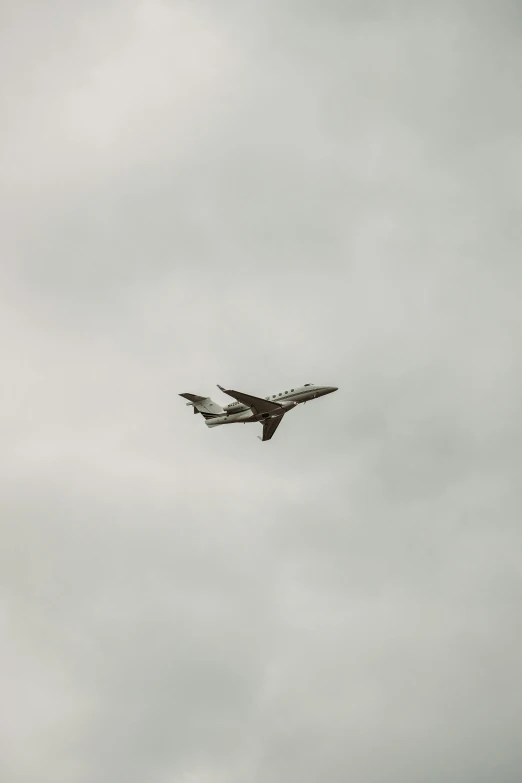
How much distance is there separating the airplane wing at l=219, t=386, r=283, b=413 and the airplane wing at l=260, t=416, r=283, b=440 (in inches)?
269

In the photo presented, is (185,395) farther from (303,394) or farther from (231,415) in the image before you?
(303,394)

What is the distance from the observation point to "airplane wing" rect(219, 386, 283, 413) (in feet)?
543

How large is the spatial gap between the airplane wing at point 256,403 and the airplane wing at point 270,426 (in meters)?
6.83

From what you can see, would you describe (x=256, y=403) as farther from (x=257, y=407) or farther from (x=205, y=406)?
(x=205, y=406)

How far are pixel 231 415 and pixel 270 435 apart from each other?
28.3 feet

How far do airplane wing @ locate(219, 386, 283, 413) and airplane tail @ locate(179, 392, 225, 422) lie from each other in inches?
477

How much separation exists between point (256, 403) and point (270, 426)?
38.4 ft

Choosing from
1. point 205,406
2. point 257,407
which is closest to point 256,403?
point 257,407

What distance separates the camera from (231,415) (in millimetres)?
178250

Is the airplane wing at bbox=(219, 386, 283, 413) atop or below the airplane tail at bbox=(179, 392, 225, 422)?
below

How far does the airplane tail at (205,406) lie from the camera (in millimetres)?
182250

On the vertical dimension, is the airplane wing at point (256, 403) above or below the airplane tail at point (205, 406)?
below

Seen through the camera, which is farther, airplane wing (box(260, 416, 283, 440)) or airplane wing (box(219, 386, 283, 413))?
airplane wing (box(260, 416, 283, 440))

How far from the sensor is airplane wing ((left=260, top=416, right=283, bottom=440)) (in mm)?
178913
